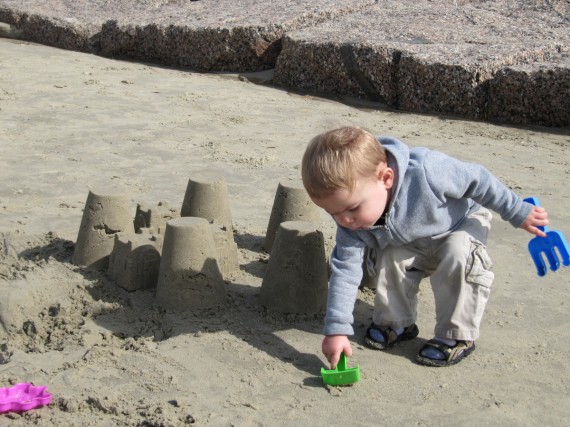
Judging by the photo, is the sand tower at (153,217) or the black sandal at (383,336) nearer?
the black sandal at (383,336)

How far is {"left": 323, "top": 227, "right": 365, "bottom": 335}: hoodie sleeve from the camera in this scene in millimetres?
2883

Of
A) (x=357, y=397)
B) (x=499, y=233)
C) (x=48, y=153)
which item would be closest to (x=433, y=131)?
(x=499, y=233)

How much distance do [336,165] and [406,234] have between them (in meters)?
0.45

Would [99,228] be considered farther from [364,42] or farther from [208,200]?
[364,42]

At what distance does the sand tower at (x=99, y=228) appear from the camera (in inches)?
141

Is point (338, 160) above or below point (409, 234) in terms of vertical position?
above

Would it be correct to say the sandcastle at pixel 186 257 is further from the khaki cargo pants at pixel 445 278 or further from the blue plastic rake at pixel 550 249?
the blue plastic rake at pixel 550 249

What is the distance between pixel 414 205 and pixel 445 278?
290 millimetres

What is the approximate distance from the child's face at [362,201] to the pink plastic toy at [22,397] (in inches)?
41.5

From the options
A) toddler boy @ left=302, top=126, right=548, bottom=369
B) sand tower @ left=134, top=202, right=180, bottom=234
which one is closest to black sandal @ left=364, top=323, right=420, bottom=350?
toddler boy @ left=302, top=126, right=548, bottom=369

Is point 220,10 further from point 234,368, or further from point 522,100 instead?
point 234,368

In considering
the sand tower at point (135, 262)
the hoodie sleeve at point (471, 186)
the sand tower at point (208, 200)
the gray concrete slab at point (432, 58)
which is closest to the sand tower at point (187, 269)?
the sand tower at point (135, 262)

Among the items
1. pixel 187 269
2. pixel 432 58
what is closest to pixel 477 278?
pixel 187 269

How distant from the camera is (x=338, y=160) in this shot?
272cm
